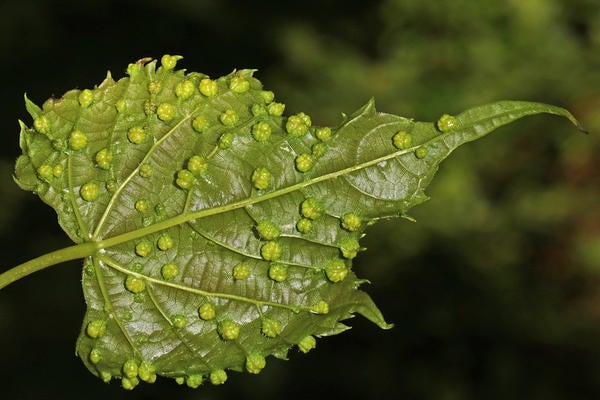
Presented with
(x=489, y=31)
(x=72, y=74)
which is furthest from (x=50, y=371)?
(x=489, y=31)

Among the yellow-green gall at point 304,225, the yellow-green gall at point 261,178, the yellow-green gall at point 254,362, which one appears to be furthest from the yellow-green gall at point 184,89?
the yellow-green gall at point 254,362

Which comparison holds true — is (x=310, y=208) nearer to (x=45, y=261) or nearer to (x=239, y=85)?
(x=239, y=85)

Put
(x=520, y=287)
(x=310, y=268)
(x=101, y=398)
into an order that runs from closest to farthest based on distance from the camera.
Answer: (x=310, y=268) < (x=101, y=398) < (x=520, y=287)

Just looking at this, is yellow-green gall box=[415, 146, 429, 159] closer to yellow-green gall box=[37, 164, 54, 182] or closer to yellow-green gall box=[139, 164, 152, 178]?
yellow-green gall box=[139, 164, 152, 178]

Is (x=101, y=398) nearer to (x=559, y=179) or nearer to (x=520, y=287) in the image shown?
(x=520, y=287)

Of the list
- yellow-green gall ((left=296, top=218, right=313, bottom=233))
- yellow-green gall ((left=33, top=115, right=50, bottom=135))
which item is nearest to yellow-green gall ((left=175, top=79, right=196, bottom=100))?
yellow-green gall ((left=33, top=115, right=50, bottom=135))

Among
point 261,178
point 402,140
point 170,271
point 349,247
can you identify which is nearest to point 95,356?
point 170,271

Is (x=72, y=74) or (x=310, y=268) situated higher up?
(x=72, y=74)

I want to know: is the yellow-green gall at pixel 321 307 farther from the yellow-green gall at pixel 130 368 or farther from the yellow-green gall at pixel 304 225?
the yellow-green gall at pixel 130 368
